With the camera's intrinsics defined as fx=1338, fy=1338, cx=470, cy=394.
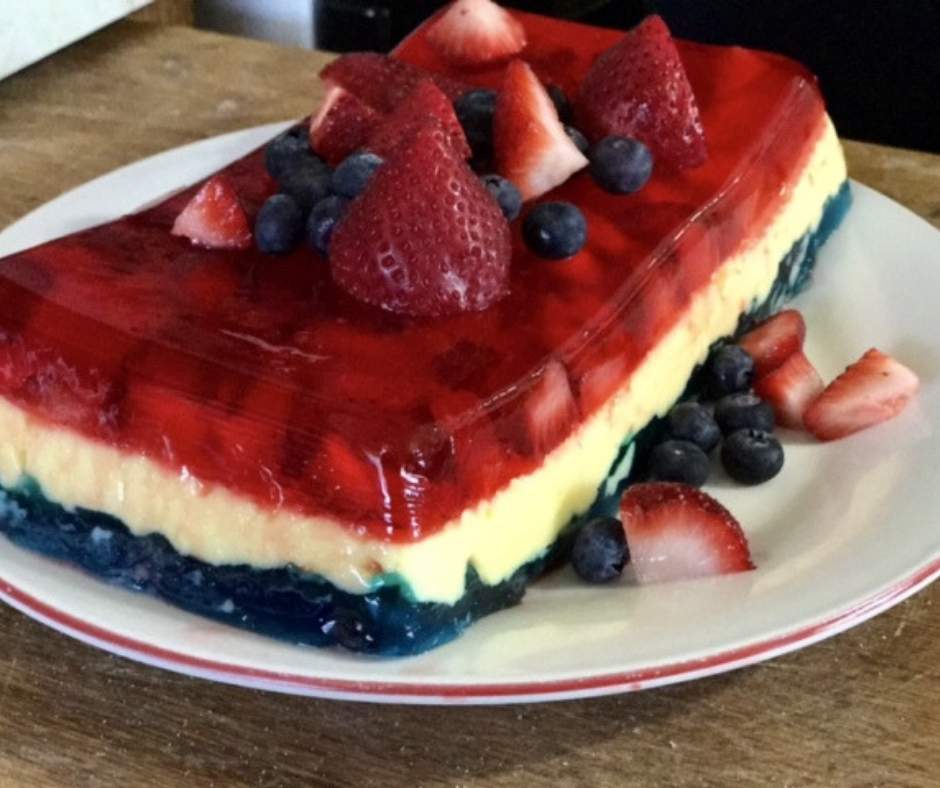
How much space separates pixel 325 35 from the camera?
3.34m

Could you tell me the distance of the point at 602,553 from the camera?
4.24 feet

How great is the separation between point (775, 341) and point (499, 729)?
2.18ft

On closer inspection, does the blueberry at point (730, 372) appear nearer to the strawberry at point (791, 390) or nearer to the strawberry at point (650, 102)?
the strawberry at point (791, 390)

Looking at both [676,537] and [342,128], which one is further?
[342,128]

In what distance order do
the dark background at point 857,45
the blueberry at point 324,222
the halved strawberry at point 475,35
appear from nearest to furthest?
1. the blueberry at point 324,222
2. the halved strawberry at point 475,35
3. the dark background at point 857,45

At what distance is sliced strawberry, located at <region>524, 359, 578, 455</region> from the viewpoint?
1.28m

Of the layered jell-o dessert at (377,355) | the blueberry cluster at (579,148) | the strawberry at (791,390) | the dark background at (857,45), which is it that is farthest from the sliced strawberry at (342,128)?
the dark background at (857,45)

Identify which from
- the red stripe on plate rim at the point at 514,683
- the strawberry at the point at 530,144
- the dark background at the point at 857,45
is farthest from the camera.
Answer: the dark background at the point at 857,45

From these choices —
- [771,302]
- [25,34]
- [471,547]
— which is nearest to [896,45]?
[771,302]

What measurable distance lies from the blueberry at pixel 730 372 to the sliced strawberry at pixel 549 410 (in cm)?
30

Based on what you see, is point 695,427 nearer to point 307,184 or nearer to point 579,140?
point 579,140

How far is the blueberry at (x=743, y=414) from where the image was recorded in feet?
4.93

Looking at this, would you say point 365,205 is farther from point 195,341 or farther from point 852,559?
point 852,559

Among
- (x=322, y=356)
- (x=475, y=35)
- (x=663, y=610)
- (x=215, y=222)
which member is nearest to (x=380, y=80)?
(x=475, y=35)
